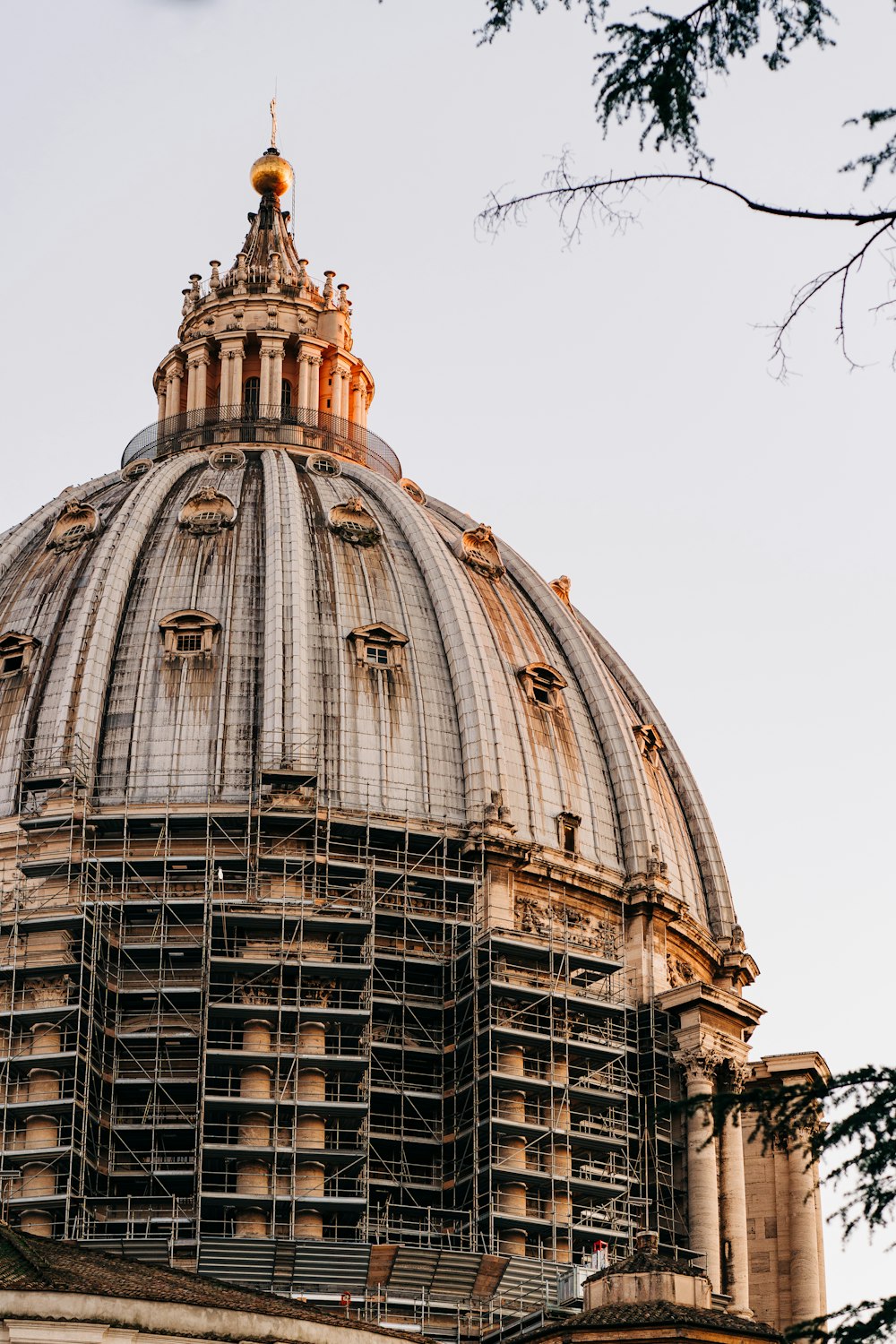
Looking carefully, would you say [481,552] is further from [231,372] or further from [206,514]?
[231,372]

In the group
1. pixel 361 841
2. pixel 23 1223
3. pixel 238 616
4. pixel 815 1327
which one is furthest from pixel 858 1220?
pixel 238 616

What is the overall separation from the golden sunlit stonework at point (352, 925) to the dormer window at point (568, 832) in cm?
8

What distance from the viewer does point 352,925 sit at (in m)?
51.2

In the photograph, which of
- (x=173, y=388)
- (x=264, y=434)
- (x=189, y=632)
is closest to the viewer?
(x=189, y=632)

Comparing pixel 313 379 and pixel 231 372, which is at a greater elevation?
pixel 231 372

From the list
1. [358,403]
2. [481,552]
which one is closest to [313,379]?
[358,403]

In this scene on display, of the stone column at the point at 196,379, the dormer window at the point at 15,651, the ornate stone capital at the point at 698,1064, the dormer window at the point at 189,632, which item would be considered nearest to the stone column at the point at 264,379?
the stone column at the point at 196,379

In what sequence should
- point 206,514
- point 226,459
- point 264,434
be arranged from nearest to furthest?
1. point 206,514
2. point 226,459
3. point 264,434

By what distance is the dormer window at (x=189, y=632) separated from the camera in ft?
195

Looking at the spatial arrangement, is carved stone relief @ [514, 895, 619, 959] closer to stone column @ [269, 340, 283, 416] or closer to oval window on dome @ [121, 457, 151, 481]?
oval window on dome @ [121, 457, 151, 481]

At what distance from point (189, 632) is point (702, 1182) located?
18.2 m

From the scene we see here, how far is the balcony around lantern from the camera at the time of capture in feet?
240

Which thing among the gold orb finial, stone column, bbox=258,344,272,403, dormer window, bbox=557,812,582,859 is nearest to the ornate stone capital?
dormer window, bbox=557,812,582,859

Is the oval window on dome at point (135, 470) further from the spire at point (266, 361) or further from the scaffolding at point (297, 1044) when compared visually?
the scaffolding at point (297, 1044)
